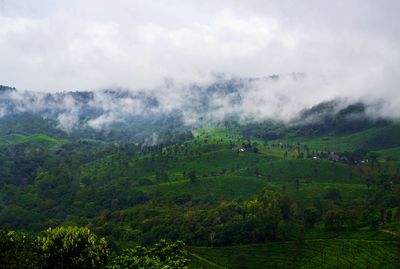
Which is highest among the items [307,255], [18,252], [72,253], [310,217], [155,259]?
[18,252]

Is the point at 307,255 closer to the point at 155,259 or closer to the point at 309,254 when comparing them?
the point at 309,254

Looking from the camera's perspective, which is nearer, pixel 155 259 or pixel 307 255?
pixel 155 259

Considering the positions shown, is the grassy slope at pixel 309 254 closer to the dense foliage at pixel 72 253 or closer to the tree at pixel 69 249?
the dense foliage at pixel 72 253

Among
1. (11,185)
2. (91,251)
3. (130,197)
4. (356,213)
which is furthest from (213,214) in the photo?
(11,185)

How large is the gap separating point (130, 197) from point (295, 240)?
82.3 metres

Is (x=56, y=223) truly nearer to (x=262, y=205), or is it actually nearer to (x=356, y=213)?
(x=262, y=205)


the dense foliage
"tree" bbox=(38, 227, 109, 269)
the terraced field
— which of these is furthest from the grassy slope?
"tree" bbox=(38, 227, 109, 269)

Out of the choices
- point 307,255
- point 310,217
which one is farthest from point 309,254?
point 310,217

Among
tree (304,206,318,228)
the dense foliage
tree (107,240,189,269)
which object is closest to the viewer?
the dense foliage

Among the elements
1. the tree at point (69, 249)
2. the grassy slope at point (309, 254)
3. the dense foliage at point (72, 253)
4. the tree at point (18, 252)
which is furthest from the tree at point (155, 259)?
the grassy slope at point (309, 254)

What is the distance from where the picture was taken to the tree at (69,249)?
171ft

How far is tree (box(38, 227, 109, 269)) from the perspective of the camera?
52.2 meters

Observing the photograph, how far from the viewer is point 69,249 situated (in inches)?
2072

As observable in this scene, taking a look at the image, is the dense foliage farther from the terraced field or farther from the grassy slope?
the grassy slope
